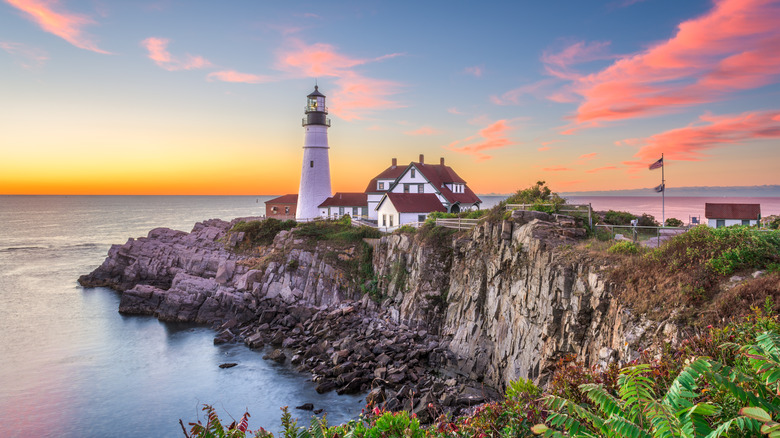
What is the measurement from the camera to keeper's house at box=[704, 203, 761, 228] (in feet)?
101

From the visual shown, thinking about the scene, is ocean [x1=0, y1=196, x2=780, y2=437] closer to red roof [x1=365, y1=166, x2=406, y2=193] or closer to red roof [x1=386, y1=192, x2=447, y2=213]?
red roof [x1=386, y1=192, x2=447, y2=213]

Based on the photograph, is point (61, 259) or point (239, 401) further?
point (61, 259)

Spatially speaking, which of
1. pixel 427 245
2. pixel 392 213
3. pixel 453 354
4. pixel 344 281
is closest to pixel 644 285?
pixel 453 354

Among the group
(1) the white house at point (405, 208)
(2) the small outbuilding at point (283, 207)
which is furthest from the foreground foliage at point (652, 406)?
(2) the small outbuilding at point (283, 207)

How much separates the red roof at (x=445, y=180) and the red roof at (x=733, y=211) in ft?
73.5

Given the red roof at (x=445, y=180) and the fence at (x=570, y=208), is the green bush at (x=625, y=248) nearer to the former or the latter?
the fence at (x=570, y=208)

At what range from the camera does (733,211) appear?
31.5 metres

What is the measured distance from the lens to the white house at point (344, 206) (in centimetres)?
5353

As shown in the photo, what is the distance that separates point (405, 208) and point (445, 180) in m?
10.7

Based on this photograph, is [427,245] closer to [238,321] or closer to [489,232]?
[489,232]

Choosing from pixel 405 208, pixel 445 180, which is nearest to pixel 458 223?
pixel 405 208

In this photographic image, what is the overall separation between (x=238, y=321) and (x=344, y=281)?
8331 mm

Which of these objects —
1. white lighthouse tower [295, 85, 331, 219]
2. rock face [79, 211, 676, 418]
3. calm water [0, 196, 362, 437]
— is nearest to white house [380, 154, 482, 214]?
white lighthouse tower [295, 85, 331, 219]

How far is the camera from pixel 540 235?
20.4 m
